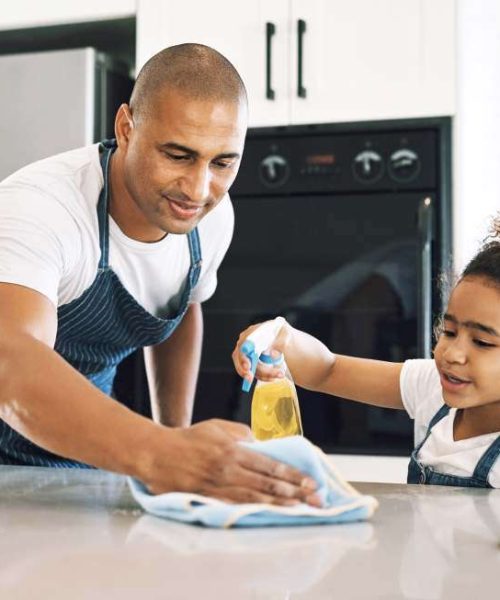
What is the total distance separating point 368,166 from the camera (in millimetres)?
2520

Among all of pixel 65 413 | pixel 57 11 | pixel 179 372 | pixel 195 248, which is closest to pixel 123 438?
pixel 65 413

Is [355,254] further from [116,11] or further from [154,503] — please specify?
[154,503]

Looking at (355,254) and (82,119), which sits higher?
(82,119)

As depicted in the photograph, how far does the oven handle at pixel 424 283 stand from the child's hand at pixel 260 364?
37.0 inches

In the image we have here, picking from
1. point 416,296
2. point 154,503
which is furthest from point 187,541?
point 416,296

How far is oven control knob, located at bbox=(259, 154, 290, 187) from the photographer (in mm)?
2602

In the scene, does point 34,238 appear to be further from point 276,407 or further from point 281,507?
point 281,507

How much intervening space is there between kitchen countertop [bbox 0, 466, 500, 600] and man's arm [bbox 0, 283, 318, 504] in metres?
0.04

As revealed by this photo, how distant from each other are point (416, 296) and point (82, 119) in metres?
1.03

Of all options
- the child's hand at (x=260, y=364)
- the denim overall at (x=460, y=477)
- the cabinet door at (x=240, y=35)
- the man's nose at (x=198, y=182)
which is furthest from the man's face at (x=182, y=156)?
the cabinet door at (x=240, y=35)

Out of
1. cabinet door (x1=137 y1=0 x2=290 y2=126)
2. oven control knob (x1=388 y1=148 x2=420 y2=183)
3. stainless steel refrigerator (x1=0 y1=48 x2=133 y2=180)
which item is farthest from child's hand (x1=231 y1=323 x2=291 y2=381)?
stainless steel refrigerator (x1=0 y1=48 x2=133 y2=180)

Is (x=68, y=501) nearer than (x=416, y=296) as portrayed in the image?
Yes

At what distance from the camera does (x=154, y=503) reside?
0.87 metres

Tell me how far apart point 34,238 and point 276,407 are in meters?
0.39
